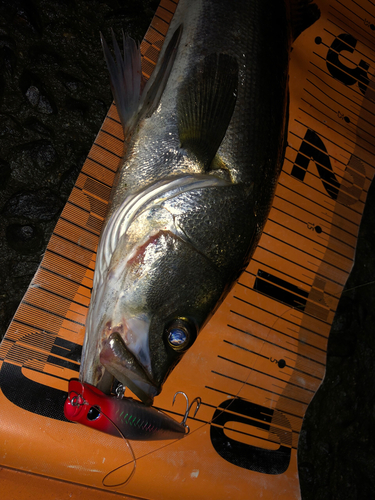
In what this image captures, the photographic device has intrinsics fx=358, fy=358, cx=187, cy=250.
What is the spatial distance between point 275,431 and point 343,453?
71 cm

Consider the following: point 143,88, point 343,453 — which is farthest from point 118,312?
point 343,453

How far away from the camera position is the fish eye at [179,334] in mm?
1603

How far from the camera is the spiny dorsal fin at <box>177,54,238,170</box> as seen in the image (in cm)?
173

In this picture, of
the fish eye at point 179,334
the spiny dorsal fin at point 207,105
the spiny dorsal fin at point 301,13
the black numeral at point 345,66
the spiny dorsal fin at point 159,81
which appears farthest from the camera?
the black numeral at point 345,66

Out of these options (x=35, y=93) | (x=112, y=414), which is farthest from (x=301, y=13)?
(x=112, y=414)

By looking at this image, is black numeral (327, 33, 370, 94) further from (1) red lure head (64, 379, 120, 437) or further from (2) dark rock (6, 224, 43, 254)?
(1) red lure head (64, 379, 120, 437)

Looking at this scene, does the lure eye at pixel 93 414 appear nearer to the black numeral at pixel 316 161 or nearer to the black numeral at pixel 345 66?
the black numeral at pixel 316 161

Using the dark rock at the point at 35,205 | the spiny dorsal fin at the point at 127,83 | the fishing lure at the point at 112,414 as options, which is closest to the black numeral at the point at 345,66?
the spiny dorsal fin at the point at 127,83

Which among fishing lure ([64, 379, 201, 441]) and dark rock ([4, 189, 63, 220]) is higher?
dark rock ([4, 189, 63, 220])

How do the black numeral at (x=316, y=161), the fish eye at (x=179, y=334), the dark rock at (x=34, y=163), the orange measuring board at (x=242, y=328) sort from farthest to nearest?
1. the black numeral at (x=316, y=161)
2. the dark rock at (x=34, y=163)
3. the orange measuring board at (x=242, y=328)
4. the fish eye at (x=179, y=334)

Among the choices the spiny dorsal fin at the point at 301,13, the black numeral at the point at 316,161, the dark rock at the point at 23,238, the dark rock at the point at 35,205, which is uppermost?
the spiny dorsal fin at the point at 301,13

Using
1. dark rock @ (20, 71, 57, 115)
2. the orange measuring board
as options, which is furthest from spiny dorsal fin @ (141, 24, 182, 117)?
dark rock @ (20, 71, 57, 115)

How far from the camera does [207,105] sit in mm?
1766

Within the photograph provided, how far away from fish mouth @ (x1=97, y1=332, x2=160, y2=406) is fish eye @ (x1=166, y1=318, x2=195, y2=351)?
0.18 metres
